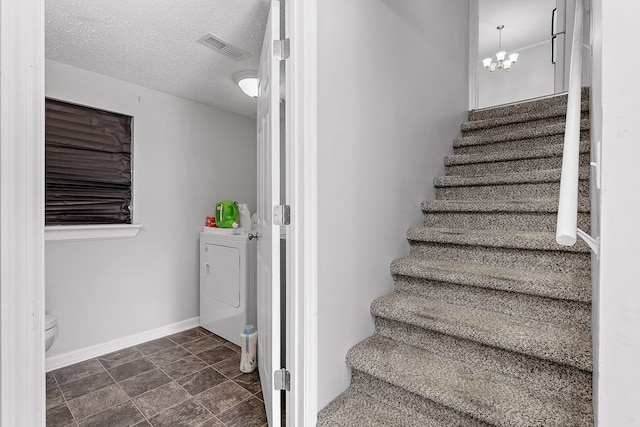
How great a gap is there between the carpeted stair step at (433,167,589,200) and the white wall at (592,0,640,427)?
57.8 inches

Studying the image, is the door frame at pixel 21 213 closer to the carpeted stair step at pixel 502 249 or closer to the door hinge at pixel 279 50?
the door hinge at pixel 279 50

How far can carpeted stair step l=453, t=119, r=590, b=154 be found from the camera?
2191mm

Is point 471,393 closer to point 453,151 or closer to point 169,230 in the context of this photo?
point 453,151

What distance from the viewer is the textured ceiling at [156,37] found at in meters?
1.80

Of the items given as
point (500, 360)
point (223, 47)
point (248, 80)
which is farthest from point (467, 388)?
point (248, 80)

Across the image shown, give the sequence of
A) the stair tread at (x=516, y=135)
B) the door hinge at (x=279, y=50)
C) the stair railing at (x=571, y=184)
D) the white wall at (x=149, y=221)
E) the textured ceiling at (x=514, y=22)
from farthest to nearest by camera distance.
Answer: the textured ceiling at (x=514, y=22), the white wall at (x=149, y=221), the stair tread at (x=516, y=135), the door hinge at (x=279, y=50), the stair railing at (x=571, y=184)

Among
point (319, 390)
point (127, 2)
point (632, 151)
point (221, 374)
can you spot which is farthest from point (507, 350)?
point (127, 2)

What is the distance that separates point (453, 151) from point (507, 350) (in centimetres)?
183

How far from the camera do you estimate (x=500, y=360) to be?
1.31 meters

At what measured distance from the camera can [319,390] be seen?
4.46ft

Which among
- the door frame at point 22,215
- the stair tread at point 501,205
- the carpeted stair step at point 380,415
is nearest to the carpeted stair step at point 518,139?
the stair tread at point 501,205

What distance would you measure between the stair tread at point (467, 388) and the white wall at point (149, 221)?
2.17 metres

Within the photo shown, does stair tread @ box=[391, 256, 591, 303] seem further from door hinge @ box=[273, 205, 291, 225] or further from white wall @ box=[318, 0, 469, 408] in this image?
door hinge @ box=[273, 205, 291, 225]

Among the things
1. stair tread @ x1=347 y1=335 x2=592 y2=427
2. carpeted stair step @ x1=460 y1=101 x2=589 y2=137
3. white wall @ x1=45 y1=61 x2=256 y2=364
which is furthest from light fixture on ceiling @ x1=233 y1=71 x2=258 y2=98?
stair tread @ x1=347 y1=335 x2=592 y2=427
